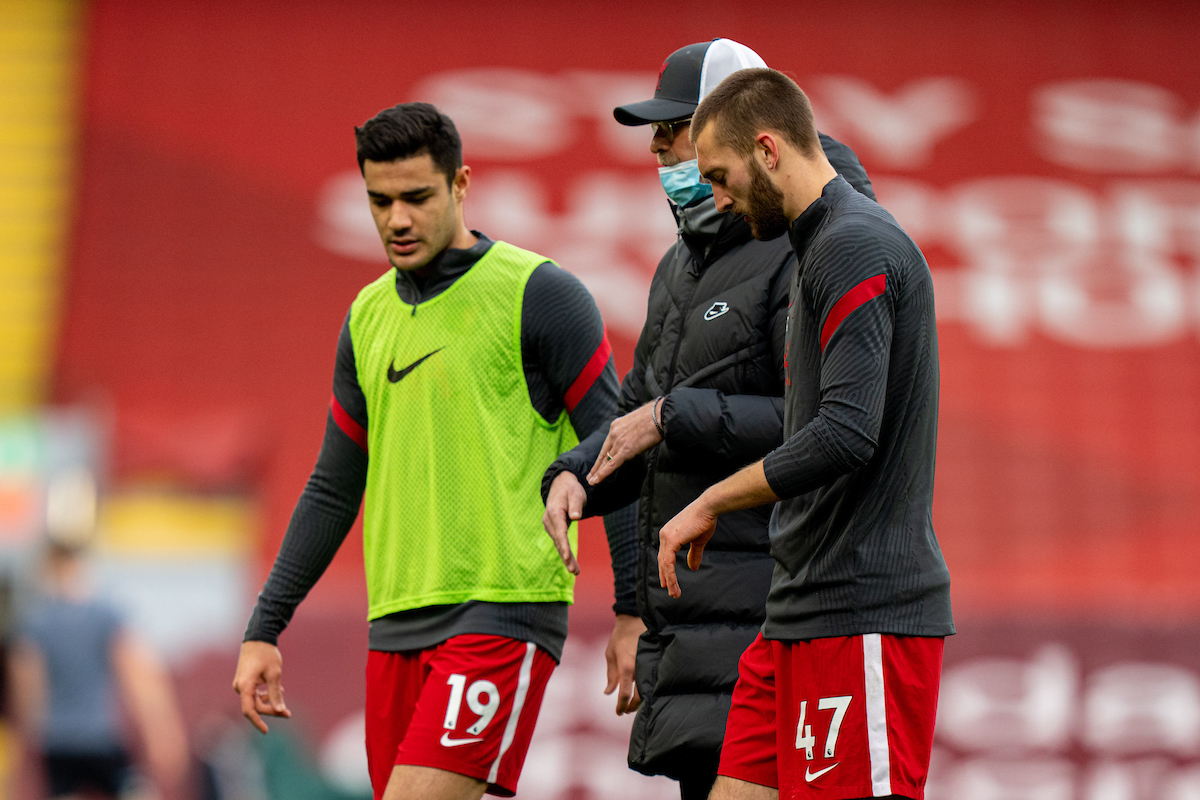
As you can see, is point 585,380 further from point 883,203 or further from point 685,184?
point 883,203

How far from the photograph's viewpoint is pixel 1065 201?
8.68m

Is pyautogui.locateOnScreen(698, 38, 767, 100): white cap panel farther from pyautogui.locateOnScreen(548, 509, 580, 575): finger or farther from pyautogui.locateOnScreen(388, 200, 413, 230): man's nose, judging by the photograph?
pyautogui.locateOnScreen(548, 509, 580, 575): finger

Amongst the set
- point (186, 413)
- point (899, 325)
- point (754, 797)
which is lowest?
point (754, 797)

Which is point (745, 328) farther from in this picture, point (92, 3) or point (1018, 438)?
point (92, 3)

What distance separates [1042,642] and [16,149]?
7.14 metres

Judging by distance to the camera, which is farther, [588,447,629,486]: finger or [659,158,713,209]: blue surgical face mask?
[659,158,713,209]: blue surgical face mask

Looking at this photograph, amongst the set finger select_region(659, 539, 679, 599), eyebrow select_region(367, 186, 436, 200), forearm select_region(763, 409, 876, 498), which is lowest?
finger select_region(659, 539, 679, 599)

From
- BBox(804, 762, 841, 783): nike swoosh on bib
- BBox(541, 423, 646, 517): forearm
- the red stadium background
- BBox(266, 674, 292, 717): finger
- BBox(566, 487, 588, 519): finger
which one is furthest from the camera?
the red stadium background

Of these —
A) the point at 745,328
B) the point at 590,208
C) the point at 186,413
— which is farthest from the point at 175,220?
the point at 745,328

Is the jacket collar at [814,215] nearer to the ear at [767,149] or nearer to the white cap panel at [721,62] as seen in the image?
the ear at [767,149]

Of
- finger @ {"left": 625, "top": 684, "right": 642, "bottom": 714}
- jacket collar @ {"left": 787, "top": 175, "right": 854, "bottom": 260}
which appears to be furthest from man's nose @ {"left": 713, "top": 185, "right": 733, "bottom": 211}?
finger @ {"left": 625, "top": 684, "right": 642, "bottom": 714}

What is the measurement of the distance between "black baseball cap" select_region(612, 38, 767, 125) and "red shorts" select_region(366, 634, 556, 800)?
1.20 m

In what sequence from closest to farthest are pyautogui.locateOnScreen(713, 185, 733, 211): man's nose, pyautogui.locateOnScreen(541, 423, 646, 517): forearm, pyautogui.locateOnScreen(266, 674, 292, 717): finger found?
1. pyautogui.locateOnScreen(713, 185, 733, 211): man's nose
2. pyautogui.locateOnScreen(541, 423, 646, 517): forearm
3. pyautogui.locateOnScreen(266, 674, 292, 717): finger

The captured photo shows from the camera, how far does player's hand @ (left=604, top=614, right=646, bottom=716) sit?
9.96 ft
